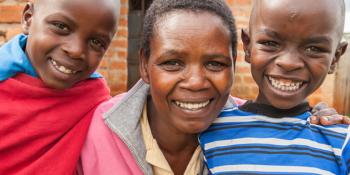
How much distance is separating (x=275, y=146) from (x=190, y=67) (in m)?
0.42

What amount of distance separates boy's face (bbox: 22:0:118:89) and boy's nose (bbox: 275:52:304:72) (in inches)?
28.9

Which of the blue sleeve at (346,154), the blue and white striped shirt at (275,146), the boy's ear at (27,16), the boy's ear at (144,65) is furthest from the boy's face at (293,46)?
the boy's ear at (27,16)

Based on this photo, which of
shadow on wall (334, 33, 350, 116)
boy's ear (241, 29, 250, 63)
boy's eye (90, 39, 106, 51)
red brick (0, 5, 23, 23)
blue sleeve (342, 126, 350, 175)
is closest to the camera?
blue sleeve (342, 126, 350, 175)

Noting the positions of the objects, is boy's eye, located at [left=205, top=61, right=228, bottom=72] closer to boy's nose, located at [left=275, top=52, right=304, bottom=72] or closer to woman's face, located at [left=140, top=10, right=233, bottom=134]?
woman's face, located at [left=140, top=10, right=233, bottom=134]

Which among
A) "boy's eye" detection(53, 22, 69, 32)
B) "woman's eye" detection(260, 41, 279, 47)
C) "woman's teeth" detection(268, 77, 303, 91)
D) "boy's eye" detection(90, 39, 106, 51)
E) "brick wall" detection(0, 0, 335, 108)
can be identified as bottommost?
"brick wall" detection(0, 0, 335, 108)

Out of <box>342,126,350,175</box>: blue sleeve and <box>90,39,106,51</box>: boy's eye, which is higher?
<box>90,39,106,51</box>: boy's eye

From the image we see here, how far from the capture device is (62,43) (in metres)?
1.83

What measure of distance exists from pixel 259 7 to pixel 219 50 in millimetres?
220

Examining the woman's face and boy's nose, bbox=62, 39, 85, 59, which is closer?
the woman's face

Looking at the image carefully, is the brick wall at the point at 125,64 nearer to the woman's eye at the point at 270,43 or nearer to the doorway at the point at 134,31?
the doorway at the point at 134,31

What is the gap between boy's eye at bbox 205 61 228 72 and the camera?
173 centimetres

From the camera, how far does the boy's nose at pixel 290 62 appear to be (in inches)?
62.6

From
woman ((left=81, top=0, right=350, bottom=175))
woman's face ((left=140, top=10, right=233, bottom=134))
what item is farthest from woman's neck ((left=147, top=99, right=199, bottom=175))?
woman's face ((left=140, top=10, right=233, bottom=134))

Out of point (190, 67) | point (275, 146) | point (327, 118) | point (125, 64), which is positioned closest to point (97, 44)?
point (190, 67)
